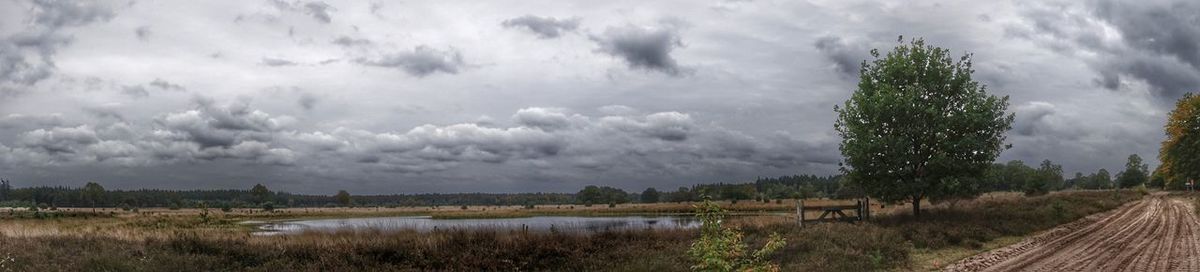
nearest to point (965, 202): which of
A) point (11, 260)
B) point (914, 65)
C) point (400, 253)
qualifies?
point (914, 65)

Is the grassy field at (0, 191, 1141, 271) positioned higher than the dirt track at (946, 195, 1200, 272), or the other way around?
the grassy field at (0, 191, 1141, 271)

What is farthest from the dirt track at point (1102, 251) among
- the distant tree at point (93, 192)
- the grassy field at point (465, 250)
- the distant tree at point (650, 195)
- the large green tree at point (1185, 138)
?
the distant tree at point (93, 192)

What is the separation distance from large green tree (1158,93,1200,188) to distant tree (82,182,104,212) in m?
216

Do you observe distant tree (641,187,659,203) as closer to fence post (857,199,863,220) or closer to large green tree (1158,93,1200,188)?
large green tree (1158,93,1200,188)

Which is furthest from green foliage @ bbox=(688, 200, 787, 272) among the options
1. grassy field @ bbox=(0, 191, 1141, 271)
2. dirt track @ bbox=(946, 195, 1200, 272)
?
dirt track @ bbox=(946, 195, 1200, 272)

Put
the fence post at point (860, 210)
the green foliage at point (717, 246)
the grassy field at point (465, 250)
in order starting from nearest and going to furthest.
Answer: the green foliage at point (717, 246)
the grassy field at point (465, 250)
the fence post at point (860, 210)

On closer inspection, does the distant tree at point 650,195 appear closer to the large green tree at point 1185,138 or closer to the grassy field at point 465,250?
the large green tree at point 1185,138

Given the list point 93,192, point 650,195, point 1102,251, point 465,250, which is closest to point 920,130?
point 1102,251

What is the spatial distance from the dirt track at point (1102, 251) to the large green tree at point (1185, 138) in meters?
52.0

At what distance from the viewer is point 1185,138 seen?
72.0 meters

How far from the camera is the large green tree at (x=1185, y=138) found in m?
70.3

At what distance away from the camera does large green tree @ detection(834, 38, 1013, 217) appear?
3047 cm

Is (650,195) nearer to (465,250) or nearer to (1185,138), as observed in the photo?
(1185,138)

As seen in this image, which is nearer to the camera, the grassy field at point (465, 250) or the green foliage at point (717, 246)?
the green foliage at point (717, 246)
